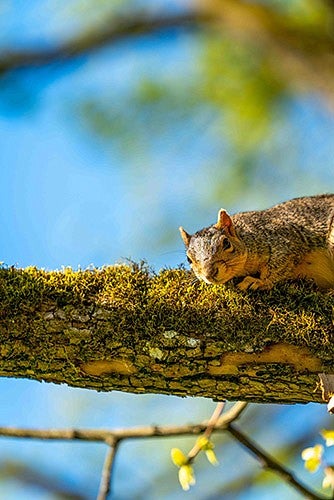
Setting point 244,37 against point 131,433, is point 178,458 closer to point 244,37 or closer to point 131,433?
point 131,433

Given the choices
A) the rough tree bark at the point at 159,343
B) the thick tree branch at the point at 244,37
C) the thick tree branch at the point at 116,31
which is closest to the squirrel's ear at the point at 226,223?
the rough tree bark at the point at 159,343

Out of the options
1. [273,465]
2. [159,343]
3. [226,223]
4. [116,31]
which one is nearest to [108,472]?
[273,465]

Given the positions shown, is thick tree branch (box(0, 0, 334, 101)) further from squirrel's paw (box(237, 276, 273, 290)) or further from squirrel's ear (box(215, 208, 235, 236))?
squirrel's paw (box(237, 276, 273, 290))

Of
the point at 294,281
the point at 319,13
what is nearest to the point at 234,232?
the point at 294,281

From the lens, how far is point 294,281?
13.2 ft

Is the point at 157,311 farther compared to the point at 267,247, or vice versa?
the point at 267,247

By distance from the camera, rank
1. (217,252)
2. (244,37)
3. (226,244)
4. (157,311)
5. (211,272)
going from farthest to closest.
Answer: (244,37), (226,244), (217,252), (211,272), (157,311)

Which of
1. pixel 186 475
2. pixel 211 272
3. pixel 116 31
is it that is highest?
pixel 116 31

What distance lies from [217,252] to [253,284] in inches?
11.5

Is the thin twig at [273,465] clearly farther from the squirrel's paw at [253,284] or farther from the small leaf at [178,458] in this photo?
the squirrel's paw at [253,284]

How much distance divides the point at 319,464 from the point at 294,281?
3.10 feet

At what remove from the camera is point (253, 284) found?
12.5 ft

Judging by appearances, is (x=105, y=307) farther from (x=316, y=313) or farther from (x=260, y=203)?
(x=260, y=203)

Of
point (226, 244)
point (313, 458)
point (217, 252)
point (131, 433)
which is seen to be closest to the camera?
point (313, 458)
